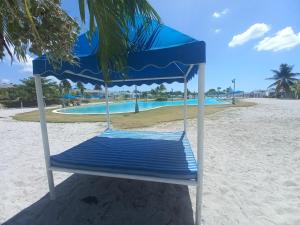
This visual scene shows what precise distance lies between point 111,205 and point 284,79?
64707 millimetres

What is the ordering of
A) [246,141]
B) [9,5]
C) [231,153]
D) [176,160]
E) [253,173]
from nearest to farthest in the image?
[9,5], [176,160], [253,173], [231,153], [246,141]

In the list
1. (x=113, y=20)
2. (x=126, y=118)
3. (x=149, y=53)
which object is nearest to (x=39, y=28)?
(x=113, y=20)

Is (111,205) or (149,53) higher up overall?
(149,53)

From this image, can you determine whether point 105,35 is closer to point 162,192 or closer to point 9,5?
point 9,5

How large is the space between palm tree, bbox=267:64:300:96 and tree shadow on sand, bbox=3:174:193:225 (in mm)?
63359

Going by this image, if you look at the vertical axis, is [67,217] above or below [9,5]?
below

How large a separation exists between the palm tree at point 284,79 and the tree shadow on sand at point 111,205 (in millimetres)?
63359

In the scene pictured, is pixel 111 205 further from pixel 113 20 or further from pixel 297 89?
pixel 297 89

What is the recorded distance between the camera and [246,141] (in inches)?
304

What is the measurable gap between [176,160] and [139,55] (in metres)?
1.93

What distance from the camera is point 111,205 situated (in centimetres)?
356

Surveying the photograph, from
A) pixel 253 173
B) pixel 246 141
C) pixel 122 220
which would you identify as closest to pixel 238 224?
pixel 122 220

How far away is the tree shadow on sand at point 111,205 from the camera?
317 cm

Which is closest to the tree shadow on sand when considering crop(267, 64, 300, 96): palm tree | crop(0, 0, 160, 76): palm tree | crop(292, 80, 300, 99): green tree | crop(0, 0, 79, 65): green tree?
crop(0, 0, 160, 76): palm tree
